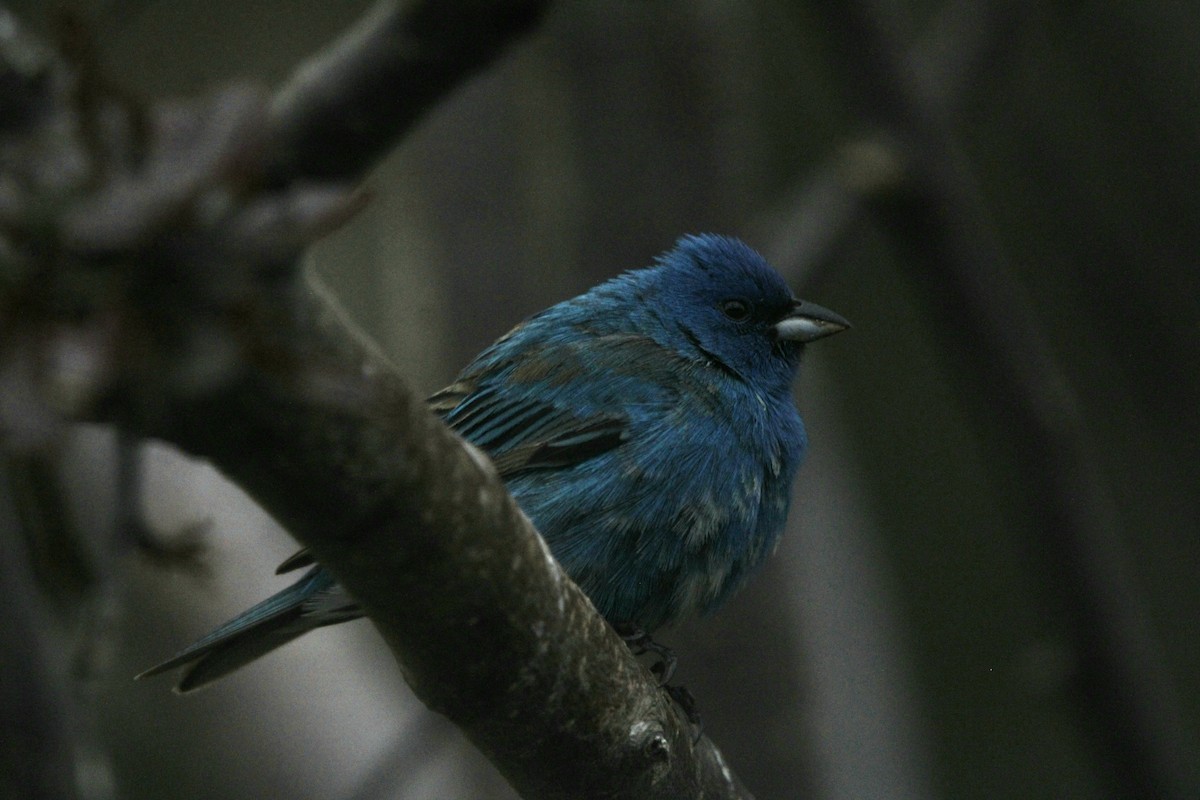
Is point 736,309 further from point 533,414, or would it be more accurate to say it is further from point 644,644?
point 644,644

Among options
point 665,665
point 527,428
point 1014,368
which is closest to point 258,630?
point 527,428

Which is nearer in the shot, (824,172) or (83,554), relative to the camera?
(83,554)

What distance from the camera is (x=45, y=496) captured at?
346cm

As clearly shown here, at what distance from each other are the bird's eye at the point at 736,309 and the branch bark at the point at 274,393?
6.18 ft

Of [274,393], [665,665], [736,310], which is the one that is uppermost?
[274,393]

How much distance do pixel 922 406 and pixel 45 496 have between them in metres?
9.31

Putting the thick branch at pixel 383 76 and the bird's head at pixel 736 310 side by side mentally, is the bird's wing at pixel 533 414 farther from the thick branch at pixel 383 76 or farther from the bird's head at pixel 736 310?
the thick branch at pixel 383 76

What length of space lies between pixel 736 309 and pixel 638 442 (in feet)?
2.78

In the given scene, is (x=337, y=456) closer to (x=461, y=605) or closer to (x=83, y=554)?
(x=461, y=605)

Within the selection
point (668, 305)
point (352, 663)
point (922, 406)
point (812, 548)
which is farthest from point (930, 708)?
A: point (668, 305)

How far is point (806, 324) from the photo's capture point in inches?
182

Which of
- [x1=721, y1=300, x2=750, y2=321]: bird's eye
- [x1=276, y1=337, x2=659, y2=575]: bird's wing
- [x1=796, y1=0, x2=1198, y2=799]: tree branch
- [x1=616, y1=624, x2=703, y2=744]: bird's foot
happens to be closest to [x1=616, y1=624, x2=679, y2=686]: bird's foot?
[x1=616, y1=624, x2=703, y2=744]: bird's foot

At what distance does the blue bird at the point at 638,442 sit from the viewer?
3803 millimetres

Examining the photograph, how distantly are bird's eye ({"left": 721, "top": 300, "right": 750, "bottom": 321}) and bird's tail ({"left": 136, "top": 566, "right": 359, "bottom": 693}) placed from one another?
151cm
